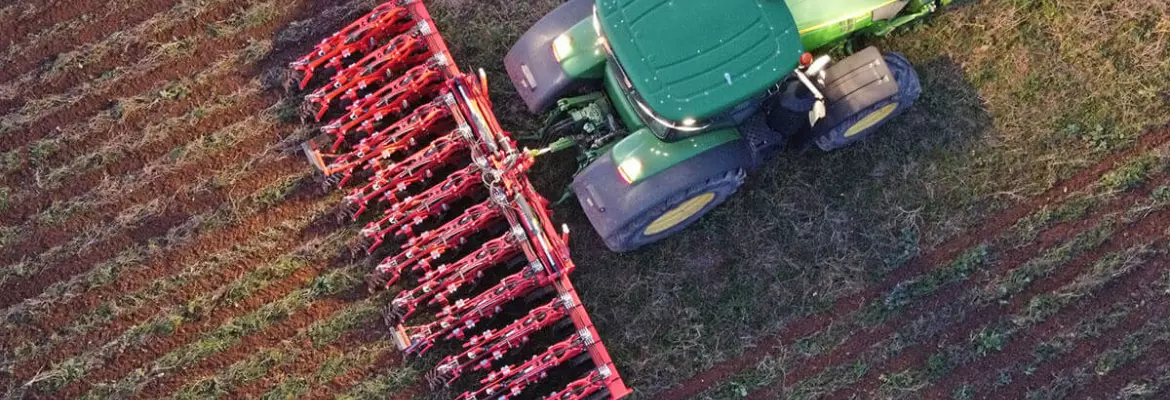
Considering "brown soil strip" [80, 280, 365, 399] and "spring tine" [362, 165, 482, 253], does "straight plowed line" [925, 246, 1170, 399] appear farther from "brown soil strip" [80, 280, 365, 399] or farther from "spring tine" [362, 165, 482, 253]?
"brown soil strip" [80, 280, 365, 399]

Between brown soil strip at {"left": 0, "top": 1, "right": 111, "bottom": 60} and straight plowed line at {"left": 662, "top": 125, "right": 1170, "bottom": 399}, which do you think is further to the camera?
brown soil strip at {"left": 0, "top": 1, "right": 111, "bottom": 60}

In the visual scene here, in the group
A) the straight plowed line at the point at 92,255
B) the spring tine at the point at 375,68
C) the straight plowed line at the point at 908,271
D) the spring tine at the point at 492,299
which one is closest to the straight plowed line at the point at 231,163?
the straight plowed line at the point at 92,255

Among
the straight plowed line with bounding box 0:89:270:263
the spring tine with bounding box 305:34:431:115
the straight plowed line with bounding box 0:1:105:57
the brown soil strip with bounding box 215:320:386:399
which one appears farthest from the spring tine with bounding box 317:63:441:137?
the straight plowed line with bounding box 0:1:105:57

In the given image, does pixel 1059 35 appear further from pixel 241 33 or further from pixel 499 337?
pixel 241 33

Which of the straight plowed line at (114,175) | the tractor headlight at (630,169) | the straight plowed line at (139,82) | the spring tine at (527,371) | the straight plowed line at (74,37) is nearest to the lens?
the tractor headlight at (630,169)

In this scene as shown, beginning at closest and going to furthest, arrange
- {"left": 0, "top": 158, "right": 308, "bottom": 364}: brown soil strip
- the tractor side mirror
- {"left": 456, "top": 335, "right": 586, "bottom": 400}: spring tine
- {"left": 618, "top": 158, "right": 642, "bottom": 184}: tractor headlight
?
the tractor side mirror
{"left": 618, "top": 158, "right": 642, "bottom": 184}: tractor headlight
{"left": 456, "top": 335, "right": 586, "bottom": 400}: spring tine
{"left": 0, "top": 158, "right": 308, "bottom": 364}: brown soil strip

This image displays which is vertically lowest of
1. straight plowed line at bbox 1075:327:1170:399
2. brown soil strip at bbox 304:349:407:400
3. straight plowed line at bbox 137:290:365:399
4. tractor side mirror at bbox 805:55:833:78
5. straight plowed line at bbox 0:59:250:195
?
straight plowed line at bbox 1075:327:1170:399

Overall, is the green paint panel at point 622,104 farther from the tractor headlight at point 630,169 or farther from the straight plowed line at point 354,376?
the straight plowed line at point 354,376
